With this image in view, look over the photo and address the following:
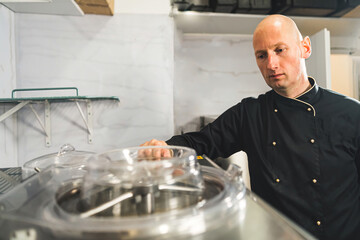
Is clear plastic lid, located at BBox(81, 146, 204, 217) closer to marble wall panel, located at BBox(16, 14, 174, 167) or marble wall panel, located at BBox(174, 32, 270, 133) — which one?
marble wall panel, located at BBox(16, 14, 174, 167)

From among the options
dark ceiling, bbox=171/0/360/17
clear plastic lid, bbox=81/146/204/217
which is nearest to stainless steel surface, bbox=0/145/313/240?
clear plastic lid, bbox=81/146/204/217

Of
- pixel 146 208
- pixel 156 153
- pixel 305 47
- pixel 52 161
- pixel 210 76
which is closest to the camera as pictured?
pixel 146 208

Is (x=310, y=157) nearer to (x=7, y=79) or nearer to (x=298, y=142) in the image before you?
(x=298, y=142)

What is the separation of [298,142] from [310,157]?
0.25 ft

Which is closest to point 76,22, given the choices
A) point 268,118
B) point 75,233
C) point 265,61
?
point 265,61

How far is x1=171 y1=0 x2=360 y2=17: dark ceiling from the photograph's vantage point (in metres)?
1.58

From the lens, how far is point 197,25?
1.83 meters

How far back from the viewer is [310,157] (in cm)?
94

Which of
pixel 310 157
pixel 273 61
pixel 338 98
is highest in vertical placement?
pixel 273 61

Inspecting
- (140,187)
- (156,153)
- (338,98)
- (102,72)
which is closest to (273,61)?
(338,98)

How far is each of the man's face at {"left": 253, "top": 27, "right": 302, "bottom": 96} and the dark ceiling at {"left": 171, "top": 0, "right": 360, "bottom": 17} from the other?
2.26 ft

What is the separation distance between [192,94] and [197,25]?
1.94ft

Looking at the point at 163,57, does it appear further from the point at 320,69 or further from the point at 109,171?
the point at 109,171

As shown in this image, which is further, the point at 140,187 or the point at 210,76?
the point at 210,76
